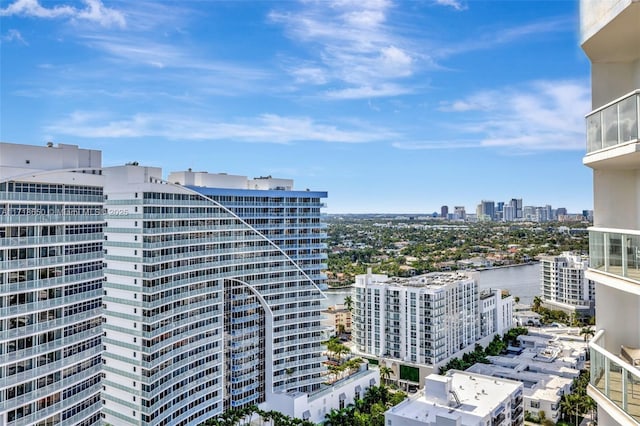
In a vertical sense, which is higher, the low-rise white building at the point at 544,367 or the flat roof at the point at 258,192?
the flat roof at the point at 258,192

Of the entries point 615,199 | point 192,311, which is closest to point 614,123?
point 615,199

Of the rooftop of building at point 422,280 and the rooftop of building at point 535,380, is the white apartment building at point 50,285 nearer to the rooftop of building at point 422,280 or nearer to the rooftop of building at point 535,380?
the rooftop of building at point 535,380

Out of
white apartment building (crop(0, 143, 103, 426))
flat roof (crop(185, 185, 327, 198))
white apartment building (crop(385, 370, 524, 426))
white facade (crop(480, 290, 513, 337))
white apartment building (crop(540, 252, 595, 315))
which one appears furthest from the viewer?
white apartment building (crop(540, 252, 595, 315))

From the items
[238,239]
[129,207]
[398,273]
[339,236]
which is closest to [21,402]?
[129,207]

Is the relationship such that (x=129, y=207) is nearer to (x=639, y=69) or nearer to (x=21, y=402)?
(x=21, y=402)

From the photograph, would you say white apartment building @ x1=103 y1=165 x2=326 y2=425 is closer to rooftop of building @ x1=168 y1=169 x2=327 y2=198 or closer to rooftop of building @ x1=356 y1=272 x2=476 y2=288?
rooftop of building @ x1=168 y1=169 x2=327 y2=198

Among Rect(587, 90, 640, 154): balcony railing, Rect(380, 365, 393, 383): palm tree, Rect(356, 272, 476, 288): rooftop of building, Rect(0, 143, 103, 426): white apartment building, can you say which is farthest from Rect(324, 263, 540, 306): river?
Rect(587, 90, 640, 154): balcony railing

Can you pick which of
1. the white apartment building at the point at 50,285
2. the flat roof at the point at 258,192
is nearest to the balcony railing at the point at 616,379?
the white apartment building at the point at 50,285
